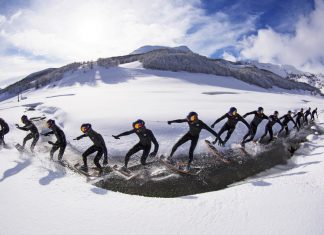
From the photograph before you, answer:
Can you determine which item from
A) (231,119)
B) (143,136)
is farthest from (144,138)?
(231,119)

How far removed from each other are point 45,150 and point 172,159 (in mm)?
7429

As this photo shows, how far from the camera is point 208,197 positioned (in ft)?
24.9

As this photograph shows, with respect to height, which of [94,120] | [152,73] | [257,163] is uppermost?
[152,73]

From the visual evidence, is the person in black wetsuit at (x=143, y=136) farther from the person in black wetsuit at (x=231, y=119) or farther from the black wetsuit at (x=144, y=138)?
the person in black wetsuit at (x=231, y=119)

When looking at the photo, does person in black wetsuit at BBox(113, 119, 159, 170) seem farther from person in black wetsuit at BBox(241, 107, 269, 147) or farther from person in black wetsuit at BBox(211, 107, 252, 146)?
person in black wetsuit at BBox(241, 107, 269, 147)

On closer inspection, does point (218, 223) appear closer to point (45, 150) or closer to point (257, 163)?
point (257, 163)

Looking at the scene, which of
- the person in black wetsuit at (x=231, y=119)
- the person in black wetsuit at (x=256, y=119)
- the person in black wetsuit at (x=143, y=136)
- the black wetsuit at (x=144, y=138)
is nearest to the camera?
the person in black wetsuit at (x=143, y=136)

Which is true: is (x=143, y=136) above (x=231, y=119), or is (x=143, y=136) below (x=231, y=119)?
below

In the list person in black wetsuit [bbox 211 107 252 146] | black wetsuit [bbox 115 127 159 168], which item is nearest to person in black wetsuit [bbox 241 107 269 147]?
person in black wetsuit [bbox 211 107 252 146]

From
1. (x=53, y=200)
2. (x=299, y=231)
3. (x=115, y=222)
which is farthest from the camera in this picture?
(x=53, y=200)

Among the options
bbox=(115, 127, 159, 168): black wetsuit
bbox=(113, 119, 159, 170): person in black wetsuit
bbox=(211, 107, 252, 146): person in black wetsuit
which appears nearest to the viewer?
bbox=(113, 119, 159, 170): person in black wetsuit

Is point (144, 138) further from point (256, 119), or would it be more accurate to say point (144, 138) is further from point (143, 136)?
point (256, 119)

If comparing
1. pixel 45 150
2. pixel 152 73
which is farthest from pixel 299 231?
pixel 152 73

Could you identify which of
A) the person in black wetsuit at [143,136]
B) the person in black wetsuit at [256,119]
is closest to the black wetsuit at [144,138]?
the person in black wetsuit at [143,136]
